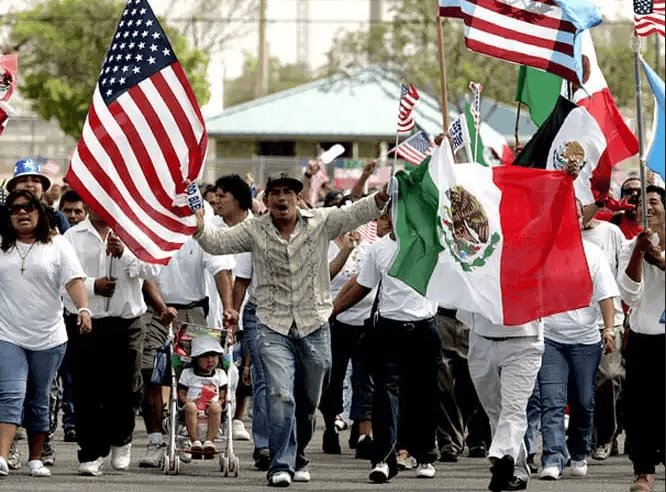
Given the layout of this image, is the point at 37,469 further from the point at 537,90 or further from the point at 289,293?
the point at 537,90

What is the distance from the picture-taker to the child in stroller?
14.5m

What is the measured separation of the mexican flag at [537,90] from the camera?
16406 mm

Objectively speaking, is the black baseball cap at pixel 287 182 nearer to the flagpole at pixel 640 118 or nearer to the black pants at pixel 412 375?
the black pants at pixel 412 375

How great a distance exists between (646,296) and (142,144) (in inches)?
134

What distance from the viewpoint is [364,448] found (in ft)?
52.1

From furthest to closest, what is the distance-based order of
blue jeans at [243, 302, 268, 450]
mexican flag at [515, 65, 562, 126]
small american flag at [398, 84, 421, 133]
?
small american flag at [398, 84, 421, 133] < mexican flag at [515, 65, 562, 126] < blue jeans at [243, 302, 268, 450]

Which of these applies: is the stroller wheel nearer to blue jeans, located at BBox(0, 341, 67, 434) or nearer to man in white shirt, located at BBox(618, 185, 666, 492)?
blue jeans, located at BBox(0, 341, 67, 434)

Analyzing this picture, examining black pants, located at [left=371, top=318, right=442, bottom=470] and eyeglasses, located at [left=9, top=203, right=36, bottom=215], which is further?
black pants, located at [left=371, top=318, right=442, bottom=470]

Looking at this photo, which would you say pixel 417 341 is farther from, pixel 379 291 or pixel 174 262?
pixel 174 262

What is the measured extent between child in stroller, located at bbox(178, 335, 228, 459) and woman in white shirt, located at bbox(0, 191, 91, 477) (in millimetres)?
1165

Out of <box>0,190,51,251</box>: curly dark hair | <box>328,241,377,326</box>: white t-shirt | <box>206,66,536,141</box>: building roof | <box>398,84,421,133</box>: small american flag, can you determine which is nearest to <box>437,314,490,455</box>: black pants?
<box>328,241,377,326</box>: white t-shirt

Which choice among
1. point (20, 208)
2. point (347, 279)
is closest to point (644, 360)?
point (20, 208)

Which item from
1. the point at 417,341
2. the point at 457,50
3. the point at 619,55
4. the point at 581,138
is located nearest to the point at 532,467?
the point at 417,341

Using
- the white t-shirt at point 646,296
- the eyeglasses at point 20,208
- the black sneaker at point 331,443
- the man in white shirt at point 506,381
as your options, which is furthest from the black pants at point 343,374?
the white t-shirt at point 646,296
